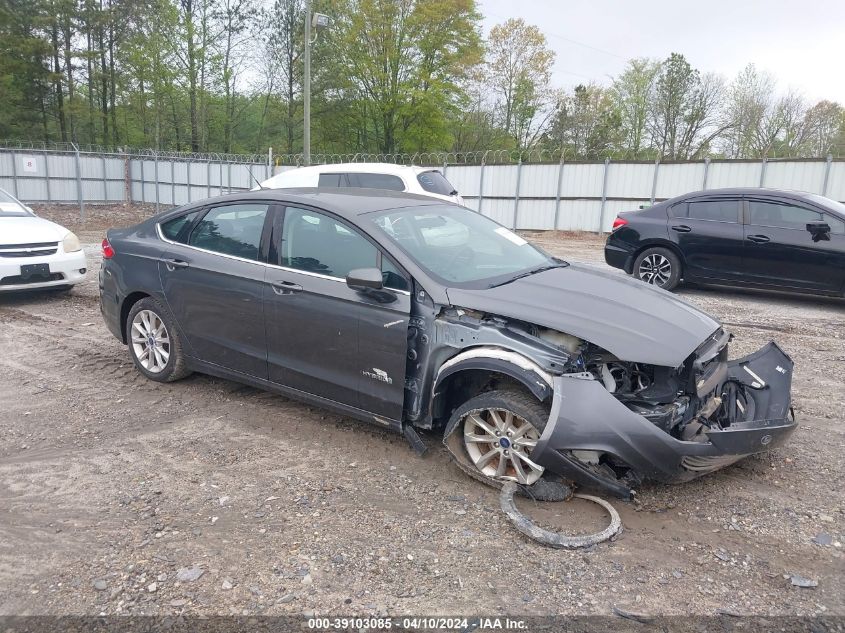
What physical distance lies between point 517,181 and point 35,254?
604 inches

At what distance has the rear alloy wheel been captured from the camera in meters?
3.44

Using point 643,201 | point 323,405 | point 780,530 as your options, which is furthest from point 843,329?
point 643,201

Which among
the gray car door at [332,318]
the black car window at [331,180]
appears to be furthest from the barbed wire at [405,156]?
the gray car door at [332,318]

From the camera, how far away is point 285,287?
4.24 meters

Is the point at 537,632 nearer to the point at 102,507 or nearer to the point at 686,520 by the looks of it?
the point at 686,520

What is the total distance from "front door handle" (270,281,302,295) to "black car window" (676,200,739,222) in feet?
22.9

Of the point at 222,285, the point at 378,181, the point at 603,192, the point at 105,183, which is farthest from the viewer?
the point at 105,183

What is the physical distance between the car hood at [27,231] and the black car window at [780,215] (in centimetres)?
930

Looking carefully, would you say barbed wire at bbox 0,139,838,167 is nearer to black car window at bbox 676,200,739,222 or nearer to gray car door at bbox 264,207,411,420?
black car window at bbox 676,200,739,222

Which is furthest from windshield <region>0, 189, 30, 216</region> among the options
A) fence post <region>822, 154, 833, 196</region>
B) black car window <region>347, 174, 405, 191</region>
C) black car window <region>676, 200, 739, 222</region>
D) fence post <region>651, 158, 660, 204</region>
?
fence post <region>822, 154, 833, 196</region>

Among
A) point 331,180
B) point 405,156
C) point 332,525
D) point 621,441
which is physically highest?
point 405,156

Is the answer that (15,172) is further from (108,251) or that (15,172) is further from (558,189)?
(108,251)

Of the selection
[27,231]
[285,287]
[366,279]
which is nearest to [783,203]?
[366,279]

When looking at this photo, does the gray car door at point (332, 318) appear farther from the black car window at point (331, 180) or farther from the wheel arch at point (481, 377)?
the black car window at point (331, 180)
